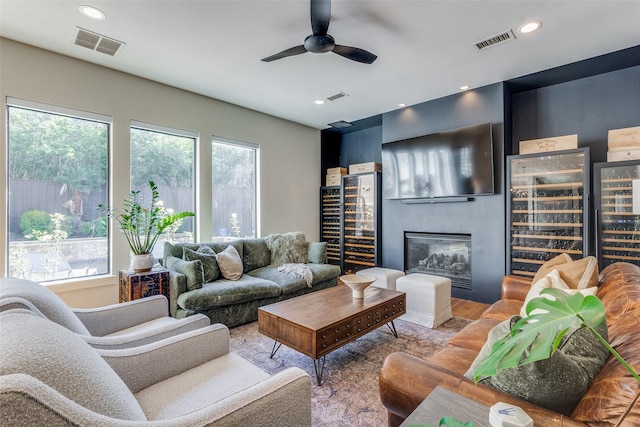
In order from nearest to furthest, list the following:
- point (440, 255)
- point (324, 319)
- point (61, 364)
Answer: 1. point (61, 364)
2. point (324, 319)
3. point (440, 255)

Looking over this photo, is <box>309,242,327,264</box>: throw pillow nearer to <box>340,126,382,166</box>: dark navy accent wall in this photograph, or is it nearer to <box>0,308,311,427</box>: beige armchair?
<box>340,126,382,166</box>: dark navy accent wall

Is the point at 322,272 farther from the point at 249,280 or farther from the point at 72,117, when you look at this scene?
the point at 72,117

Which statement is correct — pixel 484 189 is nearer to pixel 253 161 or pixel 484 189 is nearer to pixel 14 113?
pixel 253 161

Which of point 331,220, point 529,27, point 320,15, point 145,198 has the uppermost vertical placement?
point 529,27

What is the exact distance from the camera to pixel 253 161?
5137 mm

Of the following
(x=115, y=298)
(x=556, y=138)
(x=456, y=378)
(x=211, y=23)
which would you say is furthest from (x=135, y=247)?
(x=556, y=138)

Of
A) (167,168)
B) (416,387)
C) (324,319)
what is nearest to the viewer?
(416,387)

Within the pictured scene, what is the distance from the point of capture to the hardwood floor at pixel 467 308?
355 centimetres

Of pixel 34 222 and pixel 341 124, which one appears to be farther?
pixel 341 124

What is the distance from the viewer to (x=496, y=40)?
2.92 meters

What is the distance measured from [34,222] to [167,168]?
1.50 m

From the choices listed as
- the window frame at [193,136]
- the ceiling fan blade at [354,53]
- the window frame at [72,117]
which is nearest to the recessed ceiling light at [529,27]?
the ceiling fan blade at [354,53]

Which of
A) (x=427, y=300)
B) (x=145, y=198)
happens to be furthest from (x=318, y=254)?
(x=145, y=198)

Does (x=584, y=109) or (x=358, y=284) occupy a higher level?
(x=584, y=109)
